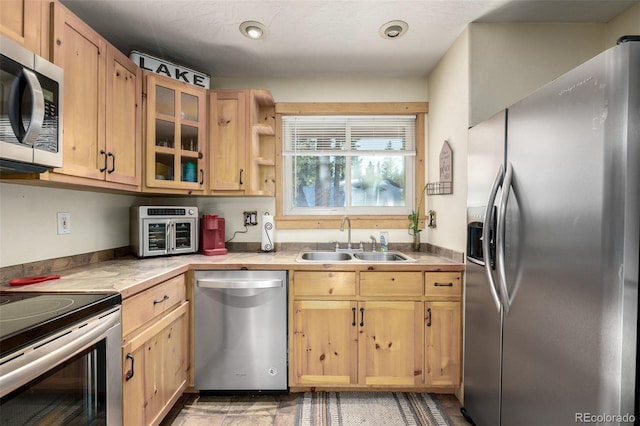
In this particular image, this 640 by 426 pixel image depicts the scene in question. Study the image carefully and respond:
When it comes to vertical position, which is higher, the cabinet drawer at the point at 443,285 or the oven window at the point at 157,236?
the oven window at the point at 157,236

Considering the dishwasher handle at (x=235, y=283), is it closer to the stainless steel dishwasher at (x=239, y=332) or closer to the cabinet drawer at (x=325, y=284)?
the stainless steel dishwasher at (x=239, y=332)

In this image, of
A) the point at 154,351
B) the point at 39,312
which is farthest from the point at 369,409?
the point at 39,312

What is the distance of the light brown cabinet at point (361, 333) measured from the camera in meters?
2.02

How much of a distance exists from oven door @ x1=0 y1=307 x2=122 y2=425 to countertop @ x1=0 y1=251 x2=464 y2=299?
0.74 ft

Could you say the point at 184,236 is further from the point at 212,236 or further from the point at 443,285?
the point at 443,285

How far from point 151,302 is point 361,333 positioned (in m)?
1.28

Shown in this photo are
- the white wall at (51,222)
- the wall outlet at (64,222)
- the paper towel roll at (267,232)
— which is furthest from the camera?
the paper towel roll at (267,232)

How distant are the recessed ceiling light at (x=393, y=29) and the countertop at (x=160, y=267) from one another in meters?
1.51

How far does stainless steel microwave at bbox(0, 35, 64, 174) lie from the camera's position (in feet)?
3.35

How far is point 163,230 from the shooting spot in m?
2.21

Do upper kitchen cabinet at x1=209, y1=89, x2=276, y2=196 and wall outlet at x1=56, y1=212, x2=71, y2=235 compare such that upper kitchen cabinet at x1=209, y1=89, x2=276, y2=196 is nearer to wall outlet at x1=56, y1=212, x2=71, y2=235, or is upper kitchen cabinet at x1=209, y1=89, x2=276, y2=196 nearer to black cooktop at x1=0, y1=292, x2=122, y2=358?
wall outlet at x1=56, y1=212, x2=71, y2=235

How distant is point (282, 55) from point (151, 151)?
1.17 m

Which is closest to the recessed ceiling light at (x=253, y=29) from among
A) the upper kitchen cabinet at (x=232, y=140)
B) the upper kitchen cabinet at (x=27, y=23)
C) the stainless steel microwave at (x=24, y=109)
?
the upper kitchen cabinet at (x=232, y=140)

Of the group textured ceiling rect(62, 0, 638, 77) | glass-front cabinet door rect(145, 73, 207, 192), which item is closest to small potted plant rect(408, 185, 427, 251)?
textured ceiling rect(62, 0, 638, 77)
